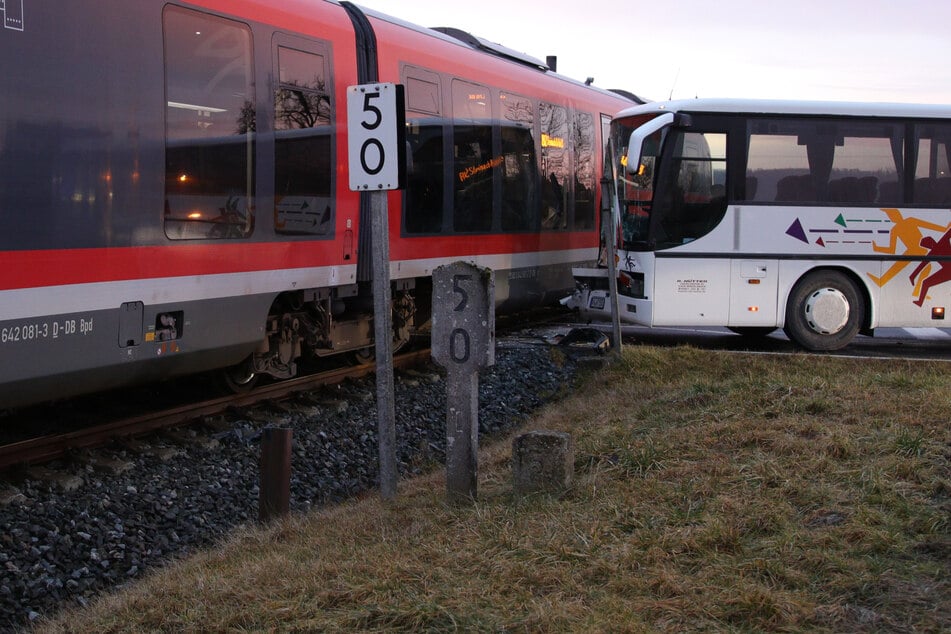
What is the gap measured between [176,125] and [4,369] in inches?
86.5

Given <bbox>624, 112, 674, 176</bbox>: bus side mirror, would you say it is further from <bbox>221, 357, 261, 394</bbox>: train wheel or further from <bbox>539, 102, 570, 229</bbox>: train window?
<bbox>221, 357, 261, 394</bbox>: train wheel

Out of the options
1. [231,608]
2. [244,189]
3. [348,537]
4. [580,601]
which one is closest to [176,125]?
[244,189]

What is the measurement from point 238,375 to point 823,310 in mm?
6372

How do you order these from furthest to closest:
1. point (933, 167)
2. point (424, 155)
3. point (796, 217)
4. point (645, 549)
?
point (933, 167)
point (796, 217)
point (424, 155)
point (645, 549)

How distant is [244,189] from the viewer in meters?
7.92

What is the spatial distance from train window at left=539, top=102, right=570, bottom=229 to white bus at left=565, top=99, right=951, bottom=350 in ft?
7.93

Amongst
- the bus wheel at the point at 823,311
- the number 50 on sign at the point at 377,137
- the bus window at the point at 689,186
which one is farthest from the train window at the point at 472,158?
the number 50 on sign at the point at 377,137

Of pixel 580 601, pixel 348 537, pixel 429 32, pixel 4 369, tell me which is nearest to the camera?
pixel 580 601

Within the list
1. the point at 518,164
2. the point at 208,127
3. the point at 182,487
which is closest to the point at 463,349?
the point at 182,487

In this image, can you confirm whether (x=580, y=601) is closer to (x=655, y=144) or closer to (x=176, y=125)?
(x=176, y=125)

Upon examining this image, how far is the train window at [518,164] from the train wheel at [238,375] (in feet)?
14.3

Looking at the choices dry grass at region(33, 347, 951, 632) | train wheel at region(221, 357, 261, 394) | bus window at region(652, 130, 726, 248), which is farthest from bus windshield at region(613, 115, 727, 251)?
train wheel at region(221, 357, 261, 394)

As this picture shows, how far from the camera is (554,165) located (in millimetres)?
13906

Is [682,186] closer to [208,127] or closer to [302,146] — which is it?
[302,146]
